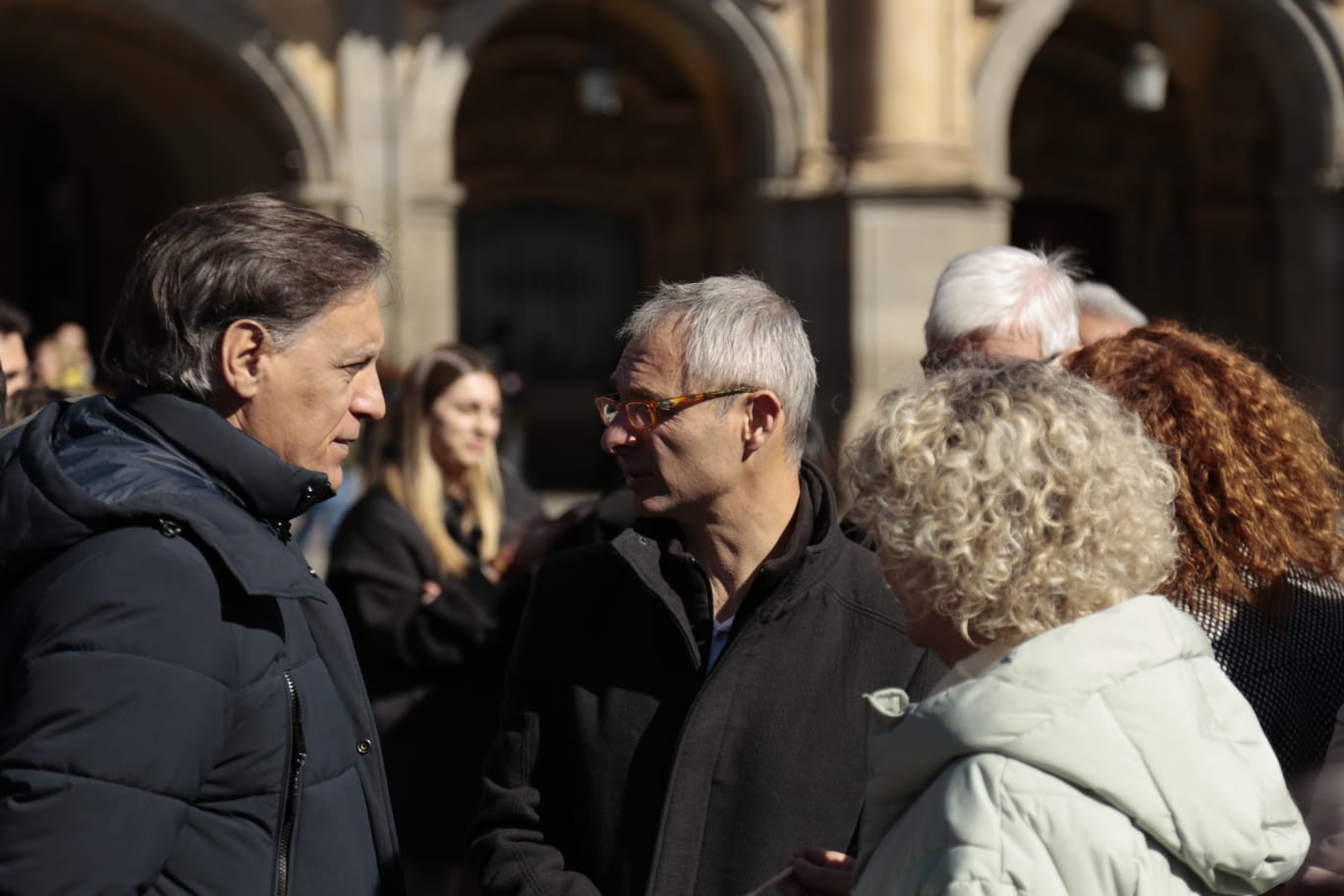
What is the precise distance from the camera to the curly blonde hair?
1963mm

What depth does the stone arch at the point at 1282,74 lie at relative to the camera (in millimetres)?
12141

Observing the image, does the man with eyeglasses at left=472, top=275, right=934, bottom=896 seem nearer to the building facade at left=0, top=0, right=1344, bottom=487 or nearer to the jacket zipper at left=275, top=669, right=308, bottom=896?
the jacket zipper at left=275, top=669, right=308, bottom=896

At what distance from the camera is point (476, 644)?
407 centimetres

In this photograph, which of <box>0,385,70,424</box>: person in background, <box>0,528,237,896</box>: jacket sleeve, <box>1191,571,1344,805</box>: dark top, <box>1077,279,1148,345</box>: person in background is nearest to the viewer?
<box>0,528,237,896</box>: jacket sleeve

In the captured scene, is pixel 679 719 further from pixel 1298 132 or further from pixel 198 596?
pixel 1298 132

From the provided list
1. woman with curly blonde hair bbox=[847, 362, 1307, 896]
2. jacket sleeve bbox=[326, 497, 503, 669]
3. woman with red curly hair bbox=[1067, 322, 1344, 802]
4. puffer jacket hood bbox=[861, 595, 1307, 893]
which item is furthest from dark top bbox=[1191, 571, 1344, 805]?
jacket sleeve bbox=[326, 497, 503, 669]

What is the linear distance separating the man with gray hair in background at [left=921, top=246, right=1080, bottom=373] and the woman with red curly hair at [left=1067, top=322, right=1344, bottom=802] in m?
1.16

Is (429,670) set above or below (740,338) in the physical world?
below

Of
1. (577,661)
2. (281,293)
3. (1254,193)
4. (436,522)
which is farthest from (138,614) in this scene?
(1254,193)

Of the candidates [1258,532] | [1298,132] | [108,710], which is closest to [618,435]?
[1258,532]

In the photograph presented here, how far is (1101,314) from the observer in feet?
16.0

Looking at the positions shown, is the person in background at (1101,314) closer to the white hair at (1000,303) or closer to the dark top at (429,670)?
the white hair at (1000,303)

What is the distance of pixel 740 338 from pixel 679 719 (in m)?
0.57

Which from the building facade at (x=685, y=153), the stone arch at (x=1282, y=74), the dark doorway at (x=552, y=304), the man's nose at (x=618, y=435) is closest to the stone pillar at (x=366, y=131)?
the building facade at (x=685, y=153)
